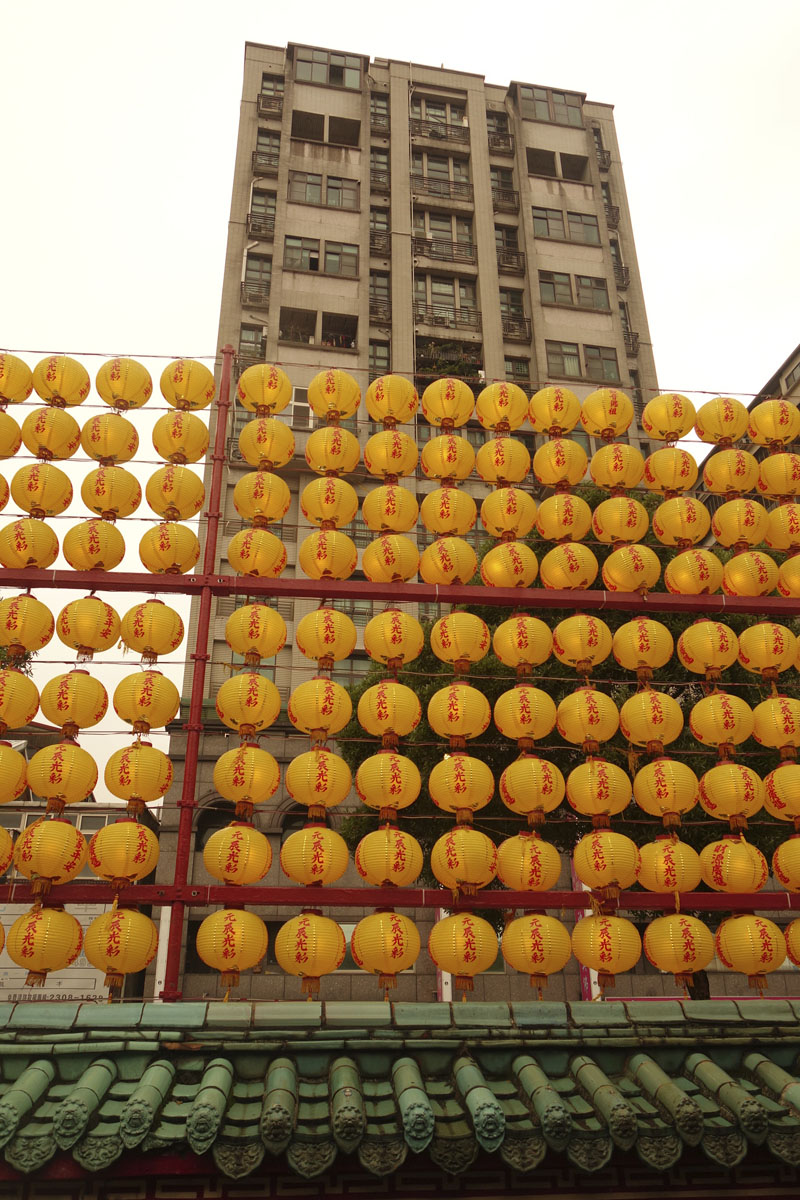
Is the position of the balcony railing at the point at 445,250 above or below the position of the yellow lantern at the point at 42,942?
above

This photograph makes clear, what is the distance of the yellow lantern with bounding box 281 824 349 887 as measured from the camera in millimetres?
7312

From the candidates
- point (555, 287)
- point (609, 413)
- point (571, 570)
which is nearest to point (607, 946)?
point (571, 570)

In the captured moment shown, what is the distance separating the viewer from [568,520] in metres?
9.00

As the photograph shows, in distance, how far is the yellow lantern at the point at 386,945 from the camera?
7.15 metres

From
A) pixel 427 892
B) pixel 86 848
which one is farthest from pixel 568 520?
pixel 86 848

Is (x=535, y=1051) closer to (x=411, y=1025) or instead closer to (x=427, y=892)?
(x=411, y=1025)

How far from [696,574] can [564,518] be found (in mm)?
1321

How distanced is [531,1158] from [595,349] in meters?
28.9

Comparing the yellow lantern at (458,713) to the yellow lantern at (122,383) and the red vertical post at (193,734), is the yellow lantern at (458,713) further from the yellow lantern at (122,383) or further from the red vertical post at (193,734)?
the yellow lantern at (122,383)

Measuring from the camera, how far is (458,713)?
793 cm

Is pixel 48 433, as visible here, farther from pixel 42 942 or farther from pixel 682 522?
pixel 682 522

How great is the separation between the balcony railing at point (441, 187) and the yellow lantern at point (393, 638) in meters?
27.4

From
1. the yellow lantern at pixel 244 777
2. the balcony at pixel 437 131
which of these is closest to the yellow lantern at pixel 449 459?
the yellow lantern at pixel 244 777

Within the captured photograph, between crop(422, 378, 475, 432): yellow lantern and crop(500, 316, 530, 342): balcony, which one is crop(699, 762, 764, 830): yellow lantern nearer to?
crop(422, 378, 475, 432): yellow lantern
